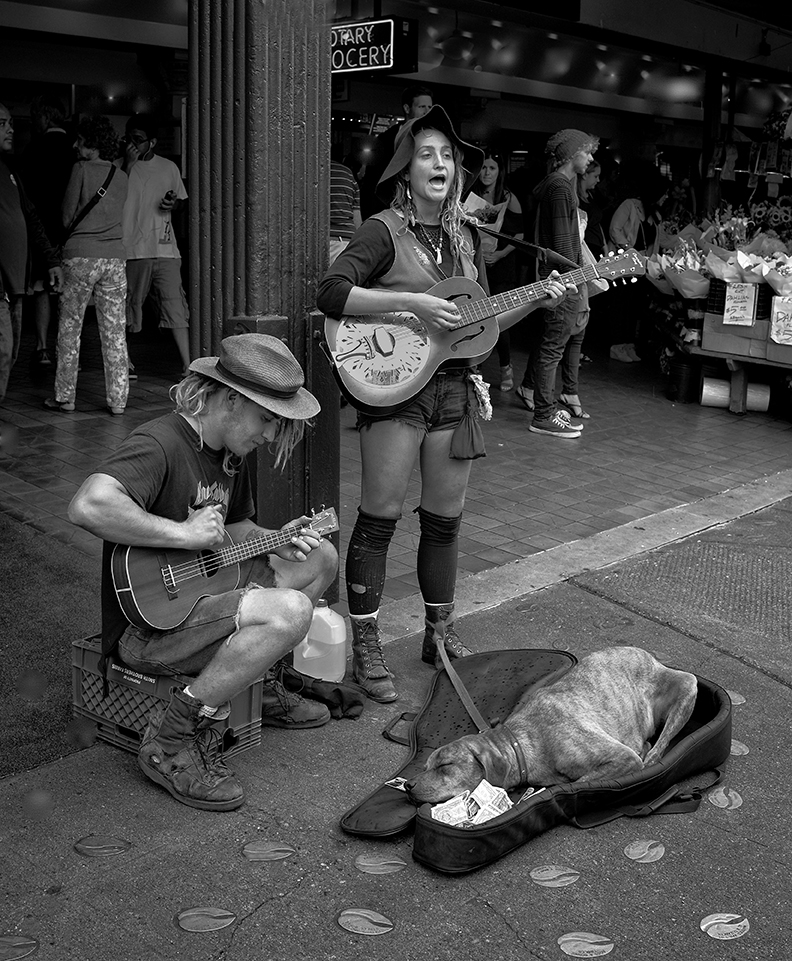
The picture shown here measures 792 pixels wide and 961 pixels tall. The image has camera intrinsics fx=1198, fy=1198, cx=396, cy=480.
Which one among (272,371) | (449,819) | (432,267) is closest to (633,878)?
(449,819)

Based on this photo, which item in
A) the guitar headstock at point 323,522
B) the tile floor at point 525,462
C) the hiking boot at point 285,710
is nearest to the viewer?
the guitar headstock at point 323,522

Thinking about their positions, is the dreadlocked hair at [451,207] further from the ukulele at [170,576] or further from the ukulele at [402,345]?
the ukulele at [170,576]

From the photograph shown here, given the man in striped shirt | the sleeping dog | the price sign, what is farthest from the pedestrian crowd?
the price sign

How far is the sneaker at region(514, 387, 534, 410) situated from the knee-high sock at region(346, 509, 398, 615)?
4797 mm

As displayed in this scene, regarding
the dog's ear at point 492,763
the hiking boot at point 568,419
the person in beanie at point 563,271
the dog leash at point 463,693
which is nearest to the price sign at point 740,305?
Answer: the person in beanie at point 563,271

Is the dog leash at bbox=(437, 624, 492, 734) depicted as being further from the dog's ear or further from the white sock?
the white sock

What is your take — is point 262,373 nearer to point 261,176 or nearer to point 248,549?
point 248,549

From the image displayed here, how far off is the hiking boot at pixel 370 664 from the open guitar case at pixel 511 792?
16cm

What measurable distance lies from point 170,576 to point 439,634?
4.01ft

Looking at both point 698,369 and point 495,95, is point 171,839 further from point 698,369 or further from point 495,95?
point 495,95

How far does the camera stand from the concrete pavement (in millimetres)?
2717

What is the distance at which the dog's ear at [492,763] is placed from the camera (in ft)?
10.5

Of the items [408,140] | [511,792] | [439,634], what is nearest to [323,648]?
[439,634]

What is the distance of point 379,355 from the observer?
13.0ft
